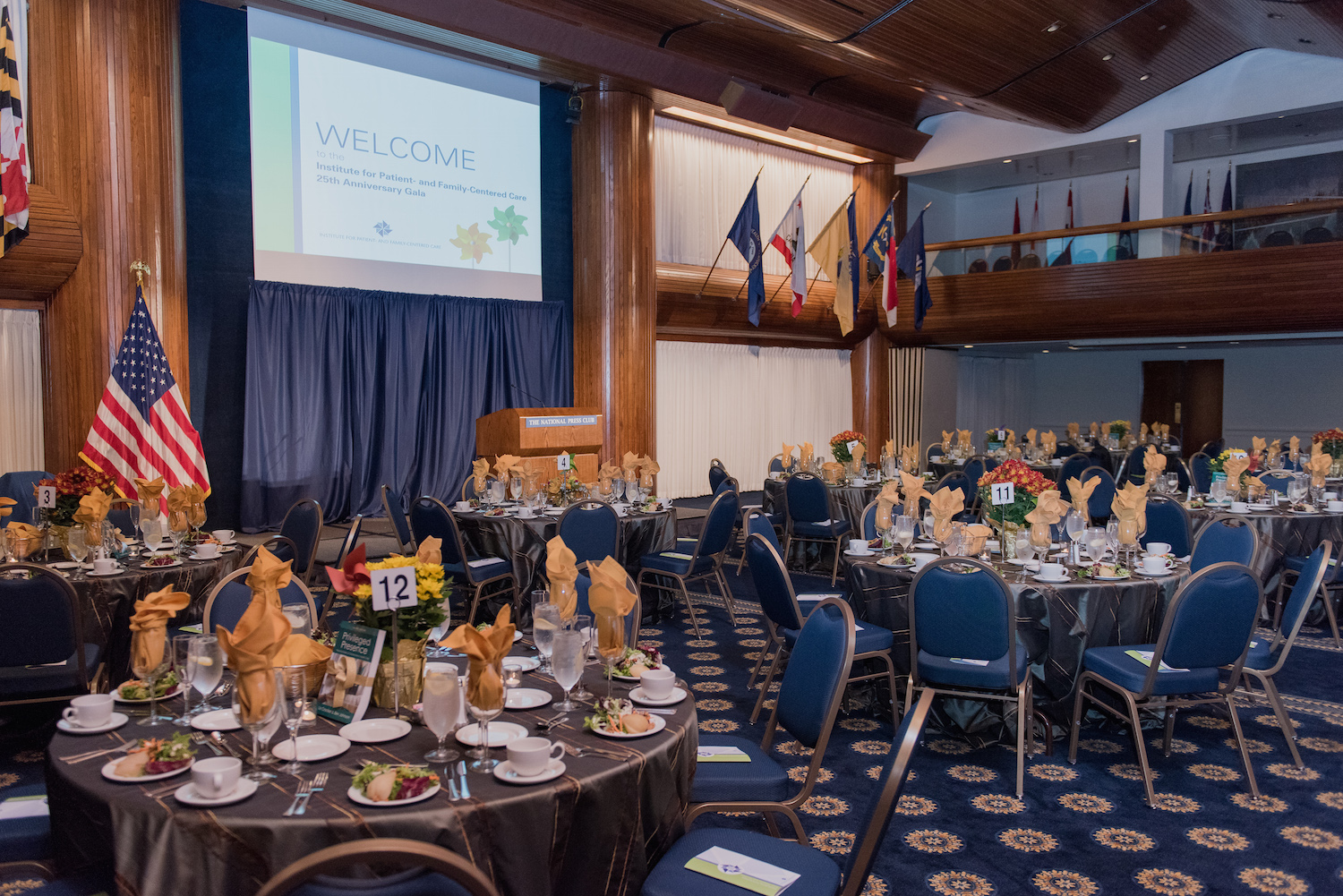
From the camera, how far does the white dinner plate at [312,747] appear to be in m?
2.09

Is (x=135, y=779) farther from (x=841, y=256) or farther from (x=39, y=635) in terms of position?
(x=841, y=256)

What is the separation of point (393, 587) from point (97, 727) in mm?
809

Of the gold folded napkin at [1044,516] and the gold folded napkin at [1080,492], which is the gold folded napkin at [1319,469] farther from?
the gold folded napkin at [1044,516]

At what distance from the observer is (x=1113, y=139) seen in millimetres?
14312

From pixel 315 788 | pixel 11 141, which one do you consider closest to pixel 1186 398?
pixel 11 141

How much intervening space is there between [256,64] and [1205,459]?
35.6ft

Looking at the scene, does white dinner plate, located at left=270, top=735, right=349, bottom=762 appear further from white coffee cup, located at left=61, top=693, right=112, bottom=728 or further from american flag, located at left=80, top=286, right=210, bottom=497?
american flag, located at left=80, top=286, right=210, bottom=497

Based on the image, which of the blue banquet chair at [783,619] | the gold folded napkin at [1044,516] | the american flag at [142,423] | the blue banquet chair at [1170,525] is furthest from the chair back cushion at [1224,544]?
the american flag at [142,423]

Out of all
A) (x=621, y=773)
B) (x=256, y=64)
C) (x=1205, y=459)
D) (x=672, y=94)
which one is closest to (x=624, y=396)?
(x=672, y=94)

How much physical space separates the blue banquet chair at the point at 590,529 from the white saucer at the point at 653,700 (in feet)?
10.6

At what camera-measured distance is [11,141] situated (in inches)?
254

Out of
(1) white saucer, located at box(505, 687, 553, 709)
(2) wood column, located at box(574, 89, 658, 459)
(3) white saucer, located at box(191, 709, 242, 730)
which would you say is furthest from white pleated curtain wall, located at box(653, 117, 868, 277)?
(3) white saucer, located at box(191, 709, 242, 730)

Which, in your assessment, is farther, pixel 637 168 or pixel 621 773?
pixel 637 168

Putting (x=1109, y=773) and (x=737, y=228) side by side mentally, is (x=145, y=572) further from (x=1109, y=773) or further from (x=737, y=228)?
(x=737, y=228)
